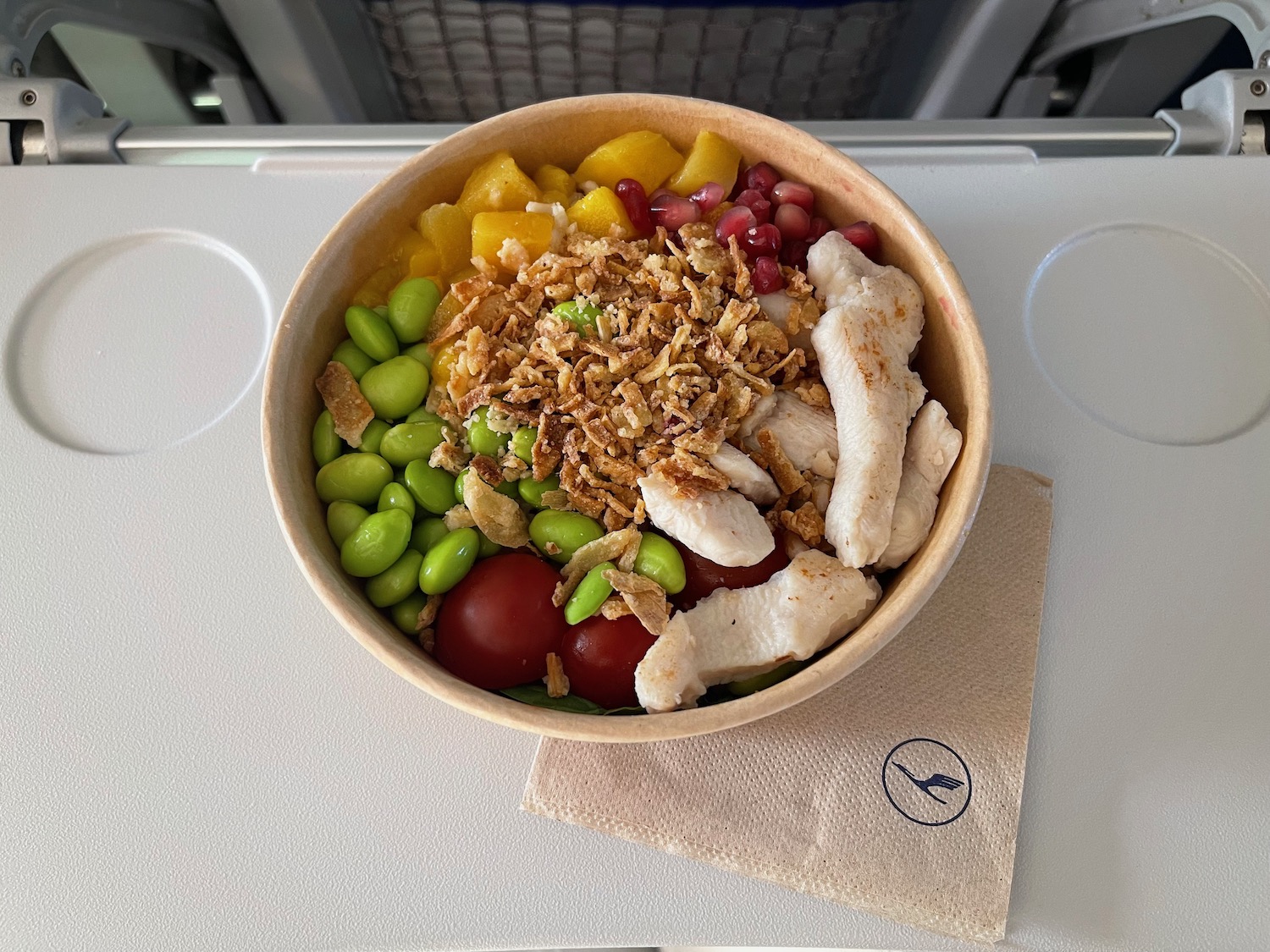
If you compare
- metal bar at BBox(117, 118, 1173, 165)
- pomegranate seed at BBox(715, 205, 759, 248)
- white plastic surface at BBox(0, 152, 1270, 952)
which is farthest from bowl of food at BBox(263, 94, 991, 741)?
metal bar at BBox(117, 118, 1173, 165)

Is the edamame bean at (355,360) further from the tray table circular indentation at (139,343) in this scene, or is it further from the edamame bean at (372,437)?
the tray table circular indentation at (139,343)

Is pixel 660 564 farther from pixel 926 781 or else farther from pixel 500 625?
pixel 926 781

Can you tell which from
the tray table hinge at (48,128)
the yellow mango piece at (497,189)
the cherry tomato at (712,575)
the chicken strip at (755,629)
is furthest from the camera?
the tray table hinge at (48,128)

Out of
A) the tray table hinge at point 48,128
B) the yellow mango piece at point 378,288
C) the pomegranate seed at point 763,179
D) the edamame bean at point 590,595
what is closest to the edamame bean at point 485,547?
the edamame bean at point 590,595

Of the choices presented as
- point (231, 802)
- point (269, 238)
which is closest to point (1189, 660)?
point (231, 802)

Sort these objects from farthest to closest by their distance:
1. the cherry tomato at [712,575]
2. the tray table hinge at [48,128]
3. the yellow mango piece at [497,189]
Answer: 1. the tray table hinge at [48,128]
2. the yellow mango piece at [497,189]
3. the cherry tomato at [712,575]

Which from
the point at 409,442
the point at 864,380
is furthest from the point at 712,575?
the point at 409,442
